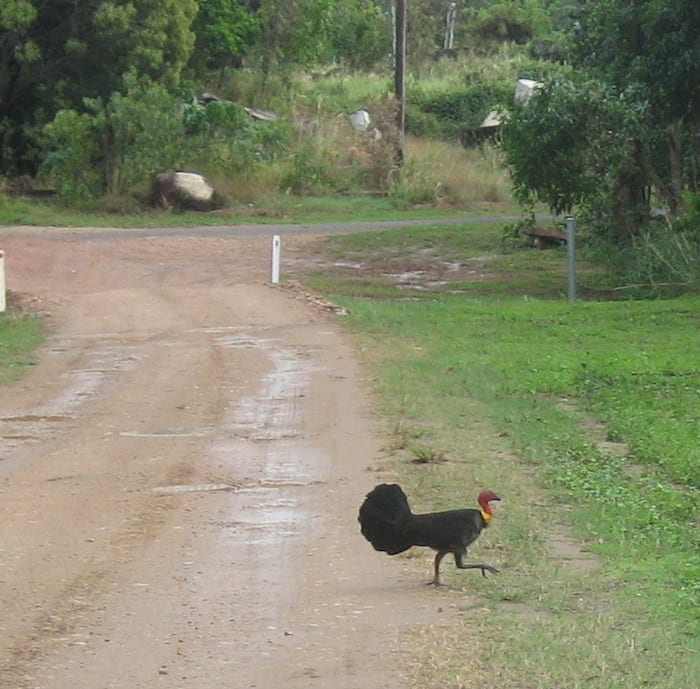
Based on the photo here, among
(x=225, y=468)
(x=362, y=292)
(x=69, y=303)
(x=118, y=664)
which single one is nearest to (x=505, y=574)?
(x=118, y=664)

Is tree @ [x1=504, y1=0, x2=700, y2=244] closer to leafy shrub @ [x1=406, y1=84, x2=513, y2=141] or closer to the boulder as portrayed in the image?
the boulder

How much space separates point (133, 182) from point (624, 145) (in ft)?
56.2

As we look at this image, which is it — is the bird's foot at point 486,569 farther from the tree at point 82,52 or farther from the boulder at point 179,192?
the tree at point 82,52

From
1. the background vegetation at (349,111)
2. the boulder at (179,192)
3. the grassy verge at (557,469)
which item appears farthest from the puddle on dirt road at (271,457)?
the boulder at (179,192)

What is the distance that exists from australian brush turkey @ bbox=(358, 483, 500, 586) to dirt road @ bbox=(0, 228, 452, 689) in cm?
28

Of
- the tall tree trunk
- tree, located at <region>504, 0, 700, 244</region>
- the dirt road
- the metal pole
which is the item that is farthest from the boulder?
the dirt road

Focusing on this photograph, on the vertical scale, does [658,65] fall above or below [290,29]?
below

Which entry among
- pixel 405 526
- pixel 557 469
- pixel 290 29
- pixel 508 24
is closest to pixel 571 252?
pixel 557 469

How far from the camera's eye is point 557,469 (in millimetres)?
10555

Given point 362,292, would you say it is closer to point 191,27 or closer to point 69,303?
point 69,303

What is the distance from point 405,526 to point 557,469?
3677 mm

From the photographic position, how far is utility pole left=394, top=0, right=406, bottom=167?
4156 centimetres

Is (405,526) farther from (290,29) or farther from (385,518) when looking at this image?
(290,29)

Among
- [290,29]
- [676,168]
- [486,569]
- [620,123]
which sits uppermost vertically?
[290,29]
